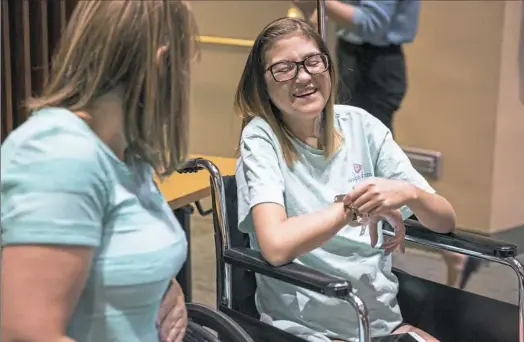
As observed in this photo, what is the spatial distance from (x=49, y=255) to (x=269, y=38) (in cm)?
76

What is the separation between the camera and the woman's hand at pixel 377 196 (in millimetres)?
1442

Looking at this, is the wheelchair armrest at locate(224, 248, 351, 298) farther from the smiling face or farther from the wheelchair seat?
the smiling face

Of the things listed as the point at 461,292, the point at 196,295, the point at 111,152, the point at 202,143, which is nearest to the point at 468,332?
the point at 461,292

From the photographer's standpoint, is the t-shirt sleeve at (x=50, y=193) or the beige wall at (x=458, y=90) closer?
the t-shirt sleeve at (x=50, y=193)

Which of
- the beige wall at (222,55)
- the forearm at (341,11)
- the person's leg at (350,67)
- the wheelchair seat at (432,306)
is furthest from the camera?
the beige wall at (222,55)

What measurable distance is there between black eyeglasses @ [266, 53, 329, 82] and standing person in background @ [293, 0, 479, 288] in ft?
3.69

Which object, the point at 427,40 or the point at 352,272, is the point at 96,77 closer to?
the point at 352,272

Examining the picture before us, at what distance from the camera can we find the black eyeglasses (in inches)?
61.4

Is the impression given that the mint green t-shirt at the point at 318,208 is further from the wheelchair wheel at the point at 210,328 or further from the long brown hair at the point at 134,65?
the long brown hair at the point at 134,65

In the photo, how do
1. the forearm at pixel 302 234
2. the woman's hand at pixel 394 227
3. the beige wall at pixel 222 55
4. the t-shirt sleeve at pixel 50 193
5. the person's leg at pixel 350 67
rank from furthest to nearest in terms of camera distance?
the beige wall at pixel 222 55
the person's leg at pixel 350 67
the woman's hand at pixel 394 227
the forearm at pixel 302 234
the t-shirt sleeve at pixel 50 193

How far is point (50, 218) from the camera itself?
0.94 metres

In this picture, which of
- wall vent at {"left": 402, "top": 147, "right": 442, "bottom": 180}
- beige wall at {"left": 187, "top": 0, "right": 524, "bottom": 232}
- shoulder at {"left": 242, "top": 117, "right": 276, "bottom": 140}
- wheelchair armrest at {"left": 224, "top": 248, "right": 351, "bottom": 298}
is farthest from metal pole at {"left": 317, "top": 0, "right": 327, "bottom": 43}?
wall vent at {"left": 402, "top": 147, "right": 442, "bottom": 180}

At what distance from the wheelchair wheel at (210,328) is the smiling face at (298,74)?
0.41 metres

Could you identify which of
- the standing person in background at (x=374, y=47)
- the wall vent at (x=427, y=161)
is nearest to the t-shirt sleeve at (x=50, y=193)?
the standing person in background at (x=374, y=47)
